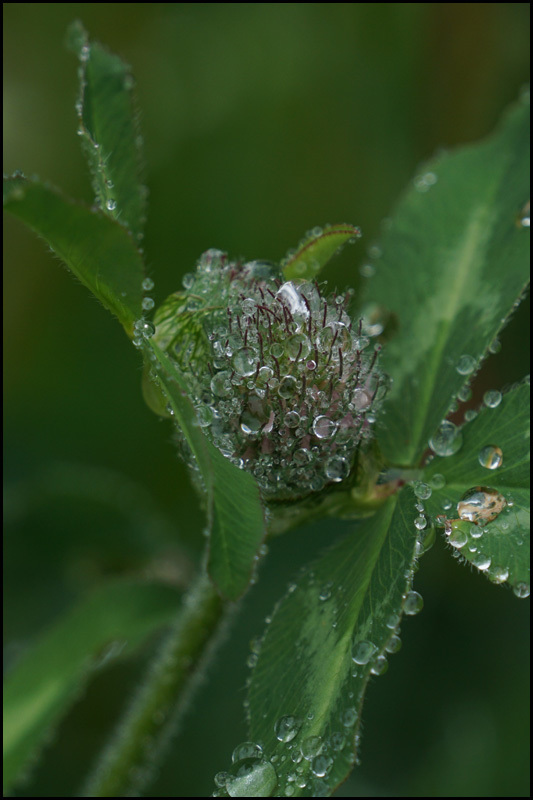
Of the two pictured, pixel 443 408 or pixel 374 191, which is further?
pixel 374 191

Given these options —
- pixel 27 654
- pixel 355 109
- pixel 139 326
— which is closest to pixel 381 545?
pixel 139 326

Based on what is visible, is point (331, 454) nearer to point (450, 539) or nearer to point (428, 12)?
point (450, 539)

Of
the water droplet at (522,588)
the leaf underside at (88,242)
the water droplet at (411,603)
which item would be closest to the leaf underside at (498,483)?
the water droplet at (522,588)

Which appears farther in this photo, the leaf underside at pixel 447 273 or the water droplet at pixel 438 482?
the leaf underside at pixel 447 273

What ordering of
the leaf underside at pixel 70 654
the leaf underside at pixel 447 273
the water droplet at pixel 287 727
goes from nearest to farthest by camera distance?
the water droplet at pixel 287 727, the leaf underside at pixel 447 273, the leaf underside at pixel 70 654

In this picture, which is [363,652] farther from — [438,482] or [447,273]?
[447,273]

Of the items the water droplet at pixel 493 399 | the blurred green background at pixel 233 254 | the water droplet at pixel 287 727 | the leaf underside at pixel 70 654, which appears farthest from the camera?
the blurred green background at pixel 233 254

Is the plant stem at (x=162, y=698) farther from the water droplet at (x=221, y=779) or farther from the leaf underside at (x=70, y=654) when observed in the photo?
the water droplet at (x=221, y=779)
